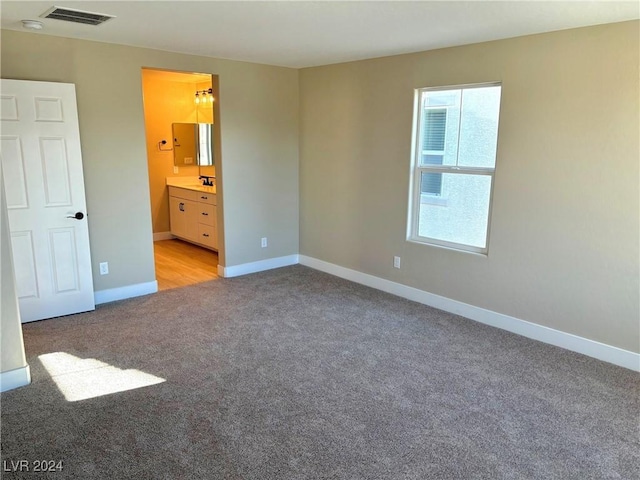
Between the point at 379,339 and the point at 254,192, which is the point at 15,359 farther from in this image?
the point at 254,192

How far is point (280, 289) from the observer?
4.79 metres

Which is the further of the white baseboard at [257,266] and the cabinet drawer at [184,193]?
the cabinet drawer at [184,193]

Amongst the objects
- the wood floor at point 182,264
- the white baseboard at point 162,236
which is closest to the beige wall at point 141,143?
the wood floor at point 182,264

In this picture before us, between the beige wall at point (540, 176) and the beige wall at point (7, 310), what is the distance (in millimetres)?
3232

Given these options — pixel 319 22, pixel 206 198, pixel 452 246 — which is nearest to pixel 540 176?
pixel 452 246

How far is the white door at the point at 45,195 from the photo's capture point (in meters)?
3.54

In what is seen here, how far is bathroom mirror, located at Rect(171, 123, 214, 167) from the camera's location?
22.6ft

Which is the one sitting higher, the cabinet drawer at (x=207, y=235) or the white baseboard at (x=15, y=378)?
the cabinet drawer at (x=207, y=235)

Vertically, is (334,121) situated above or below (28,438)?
above

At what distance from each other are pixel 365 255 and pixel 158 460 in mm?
3176

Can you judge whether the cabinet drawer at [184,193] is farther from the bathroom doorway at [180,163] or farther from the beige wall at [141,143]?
the beige wall at [141,143]

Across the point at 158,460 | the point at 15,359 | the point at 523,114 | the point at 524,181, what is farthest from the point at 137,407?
the point at 523,114

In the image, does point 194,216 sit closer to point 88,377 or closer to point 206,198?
point 206,198

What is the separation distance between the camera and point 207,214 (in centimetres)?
605
